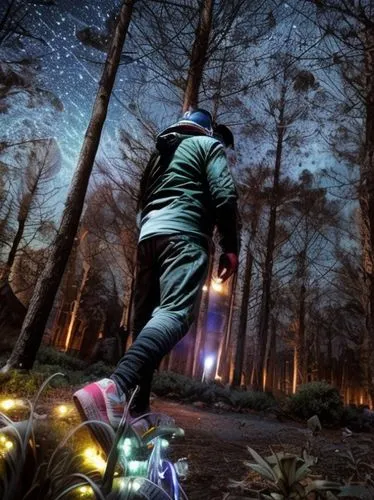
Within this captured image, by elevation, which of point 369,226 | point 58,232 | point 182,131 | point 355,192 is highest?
point 355,192

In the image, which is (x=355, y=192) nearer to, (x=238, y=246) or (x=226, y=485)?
(x=238, y=246)

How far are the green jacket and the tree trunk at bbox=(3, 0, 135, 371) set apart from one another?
442 cm

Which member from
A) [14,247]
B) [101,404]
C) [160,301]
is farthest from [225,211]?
[14,247]

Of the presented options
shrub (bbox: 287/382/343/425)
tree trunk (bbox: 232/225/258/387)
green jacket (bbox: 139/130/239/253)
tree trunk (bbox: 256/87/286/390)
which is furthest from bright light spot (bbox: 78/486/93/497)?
tree trunk (bbox: 232/225/258/387)

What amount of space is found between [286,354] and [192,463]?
4625 centimetres

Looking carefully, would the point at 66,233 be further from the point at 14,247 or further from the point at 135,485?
the point at 14,247

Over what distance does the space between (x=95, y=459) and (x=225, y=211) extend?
135cm

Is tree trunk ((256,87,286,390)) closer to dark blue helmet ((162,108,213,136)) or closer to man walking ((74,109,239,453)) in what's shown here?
dark blue helmet ((162,108,213,136))

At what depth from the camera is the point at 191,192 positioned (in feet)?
6.91

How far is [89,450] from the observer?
1269 millimetres

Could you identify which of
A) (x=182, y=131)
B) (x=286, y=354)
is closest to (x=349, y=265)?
(x=182, y=131)

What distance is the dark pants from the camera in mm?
1573

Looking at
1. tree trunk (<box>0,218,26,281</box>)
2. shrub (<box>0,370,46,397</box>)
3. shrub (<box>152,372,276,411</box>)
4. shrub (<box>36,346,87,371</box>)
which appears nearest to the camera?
shrub (<box>0,370,46,397</box>)

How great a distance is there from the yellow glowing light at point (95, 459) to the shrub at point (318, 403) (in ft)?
25.0
